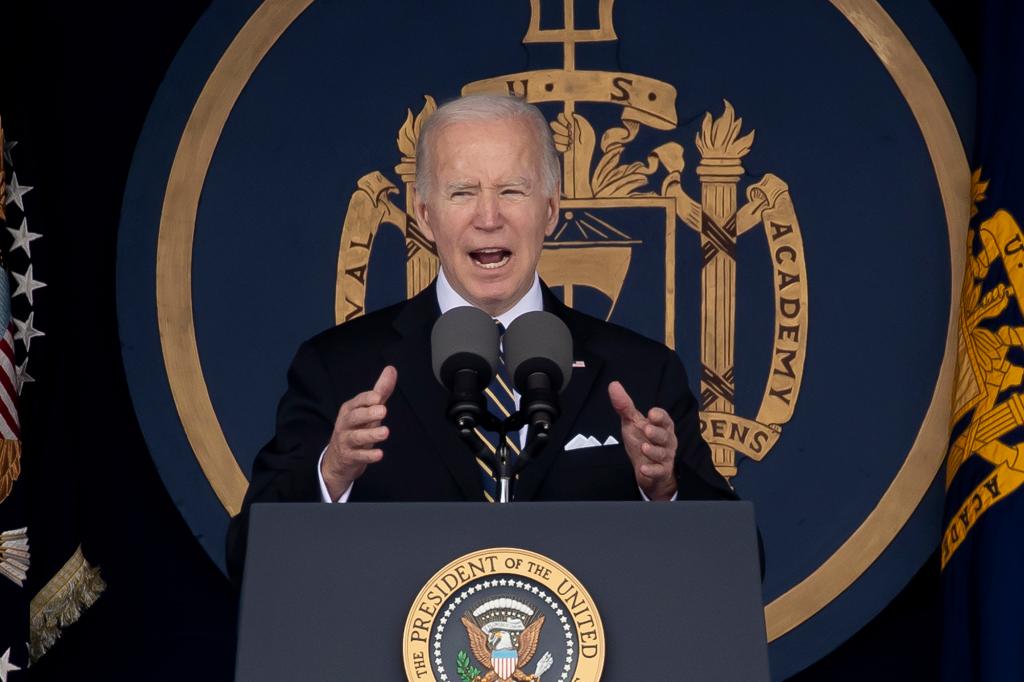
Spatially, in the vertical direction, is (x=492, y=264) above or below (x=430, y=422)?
above

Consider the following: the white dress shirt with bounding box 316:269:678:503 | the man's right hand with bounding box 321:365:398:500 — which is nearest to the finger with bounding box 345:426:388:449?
the man's right hand with bounding box 321:365:398:500

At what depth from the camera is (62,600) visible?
157 inches

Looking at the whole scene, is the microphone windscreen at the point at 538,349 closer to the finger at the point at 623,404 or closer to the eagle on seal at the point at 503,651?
the finger at the point at 623,404

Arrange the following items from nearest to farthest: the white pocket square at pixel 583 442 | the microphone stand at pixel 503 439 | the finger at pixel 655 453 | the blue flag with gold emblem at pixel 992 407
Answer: the microphone stand at pixel 503 439 → the finger at pixel 655 453 → the white pocket square at pixel 583 442 → the blue flag with gold emblem at pixel 992 407

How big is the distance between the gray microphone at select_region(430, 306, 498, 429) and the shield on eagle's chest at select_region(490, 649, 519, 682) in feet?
0.93

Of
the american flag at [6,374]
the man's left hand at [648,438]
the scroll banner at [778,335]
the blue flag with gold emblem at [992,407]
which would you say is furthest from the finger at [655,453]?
the american flag at [6,374]

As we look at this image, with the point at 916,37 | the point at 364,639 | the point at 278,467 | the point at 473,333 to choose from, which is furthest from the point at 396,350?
the point at 916,37

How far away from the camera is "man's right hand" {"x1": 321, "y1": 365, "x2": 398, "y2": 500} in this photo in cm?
214

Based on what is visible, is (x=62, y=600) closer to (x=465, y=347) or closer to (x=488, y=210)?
(x=488, y=210)

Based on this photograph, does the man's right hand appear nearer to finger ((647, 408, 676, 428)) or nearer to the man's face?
finger ((647, 408, 676, 428))

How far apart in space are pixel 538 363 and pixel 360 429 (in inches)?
10.5

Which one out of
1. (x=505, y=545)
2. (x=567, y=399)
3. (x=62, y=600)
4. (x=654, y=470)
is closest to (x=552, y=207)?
(x=567, y=399)

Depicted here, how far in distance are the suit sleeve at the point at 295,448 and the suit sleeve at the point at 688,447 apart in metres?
0.61

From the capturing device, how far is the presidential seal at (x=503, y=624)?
6.33 feet
